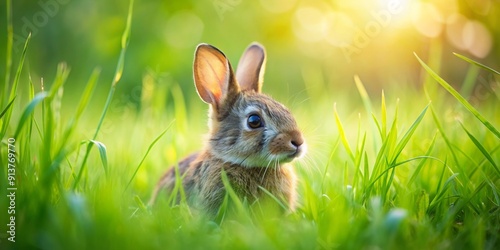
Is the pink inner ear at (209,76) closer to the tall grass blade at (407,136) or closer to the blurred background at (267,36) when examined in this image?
the tall grass blade at (407,136)

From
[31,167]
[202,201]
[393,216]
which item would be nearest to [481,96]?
[202,201]

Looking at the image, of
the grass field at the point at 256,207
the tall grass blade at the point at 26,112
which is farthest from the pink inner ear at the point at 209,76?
the tall grass blade at the point at 26,112

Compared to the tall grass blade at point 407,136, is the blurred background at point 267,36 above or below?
above

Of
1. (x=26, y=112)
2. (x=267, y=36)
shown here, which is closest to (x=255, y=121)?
(x=26, y=112)

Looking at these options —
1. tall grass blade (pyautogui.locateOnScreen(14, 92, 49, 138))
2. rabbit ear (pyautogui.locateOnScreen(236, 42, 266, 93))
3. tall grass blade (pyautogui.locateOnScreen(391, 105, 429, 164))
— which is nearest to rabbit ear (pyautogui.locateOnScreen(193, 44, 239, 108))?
rabbit ear (pyautogui.locateOnScreen(236, 42, 266, 93))

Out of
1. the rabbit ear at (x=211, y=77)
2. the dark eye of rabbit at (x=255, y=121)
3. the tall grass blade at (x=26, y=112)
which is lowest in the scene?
the dark eye of rabbit at (x=255, y=121)

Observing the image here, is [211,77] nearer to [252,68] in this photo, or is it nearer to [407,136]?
[252,68]

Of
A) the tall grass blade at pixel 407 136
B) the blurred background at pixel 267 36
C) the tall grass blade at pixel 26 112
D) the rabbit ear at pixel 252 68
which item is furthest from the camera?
the blurred background at pixel 267 36

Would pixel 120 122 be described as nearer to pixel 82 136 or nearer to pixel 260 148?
pixel 82 136

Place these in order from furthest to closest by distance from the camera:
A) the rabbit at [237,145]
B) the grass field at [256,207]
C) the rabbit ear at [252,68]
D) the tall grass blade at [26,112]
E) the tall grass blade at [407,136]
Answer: the rabbit ear at [252,68]
the rabbit at [237,145]
the tall grass blade at [407,136]
the tall grass blade at [26,112]
the grass field at [256,207]
